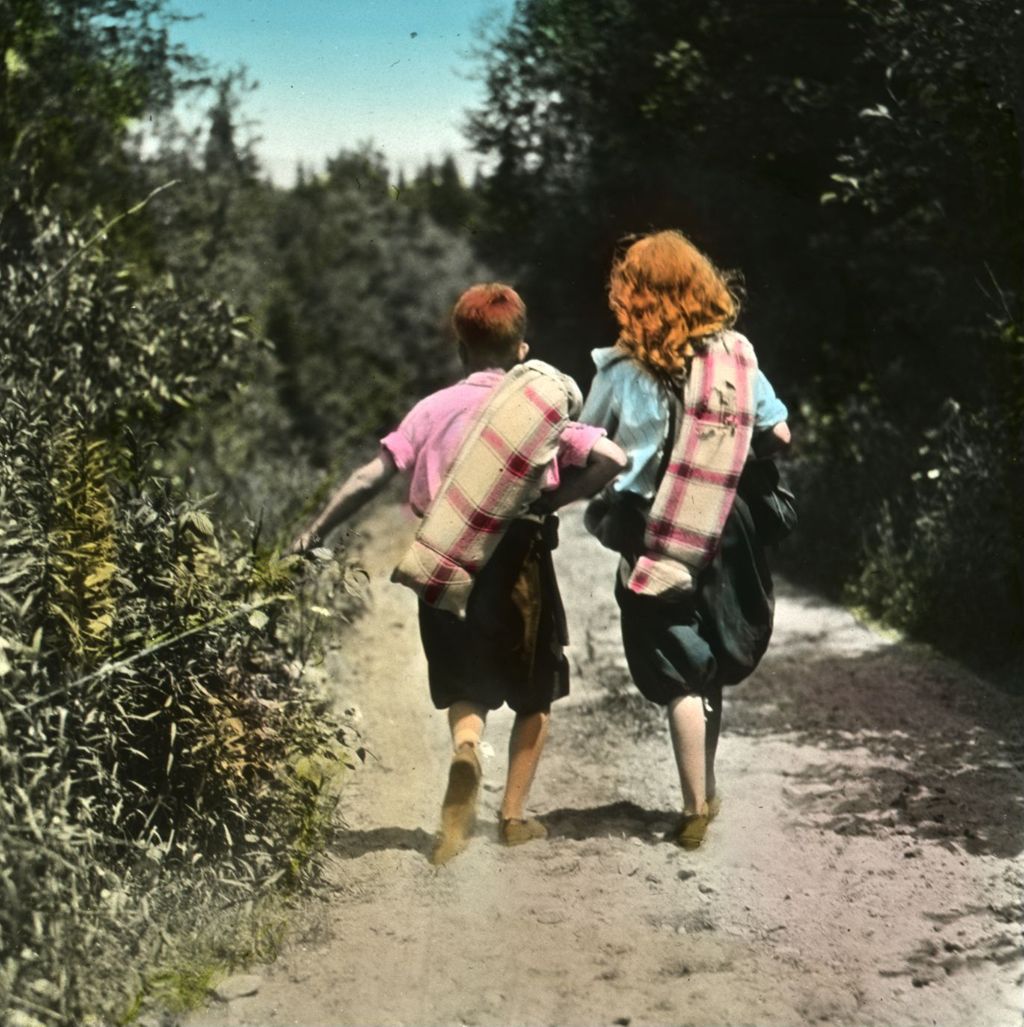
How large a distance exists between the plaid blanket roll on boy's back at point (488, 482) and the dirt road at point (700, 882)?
0.89 metres

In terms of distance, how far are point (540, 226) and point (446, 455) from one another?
21.8 feet

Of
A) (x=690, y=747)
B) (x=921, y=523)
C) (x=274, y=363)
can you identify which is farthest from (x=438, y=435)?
(x=274, y=363)

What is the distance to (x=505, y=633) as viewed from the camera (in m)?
4.41

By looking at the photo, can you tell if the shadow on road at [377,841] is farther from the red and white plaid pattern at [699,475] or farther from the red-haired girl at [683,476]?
the red and white plaid pattern at [699,475]

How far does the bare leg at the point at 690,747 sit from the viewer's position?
4406 mm

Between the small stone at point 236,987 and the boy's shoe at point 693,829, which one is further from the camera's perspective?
the boy's shoe at point 693,829

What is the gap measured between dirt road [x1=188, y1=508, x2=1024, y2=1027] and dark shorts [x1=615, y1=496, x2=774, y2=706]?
535 mm

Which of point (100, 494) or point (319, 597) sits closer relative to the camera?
point (100, 494)

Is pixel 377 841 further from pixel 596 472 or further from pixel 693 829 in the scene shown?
pixel 596 472

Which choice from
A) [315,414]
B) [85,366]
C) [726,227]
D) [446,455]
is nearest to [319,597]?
[85,366]

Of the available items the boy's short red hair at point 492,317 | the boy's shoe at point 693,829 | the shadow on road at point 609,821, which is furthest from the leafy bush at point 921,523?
the boy's short red hair at point 492,317

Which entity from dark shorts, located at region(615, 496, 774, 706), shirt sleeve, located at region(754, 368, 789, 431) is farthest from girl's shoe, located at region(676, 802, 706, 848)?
shirt sleeve, located at region(754, 368, 789, 431)

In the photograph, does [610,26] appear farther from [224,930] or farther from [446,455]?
[224,930]

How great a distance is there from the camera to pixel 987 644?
6504mm
